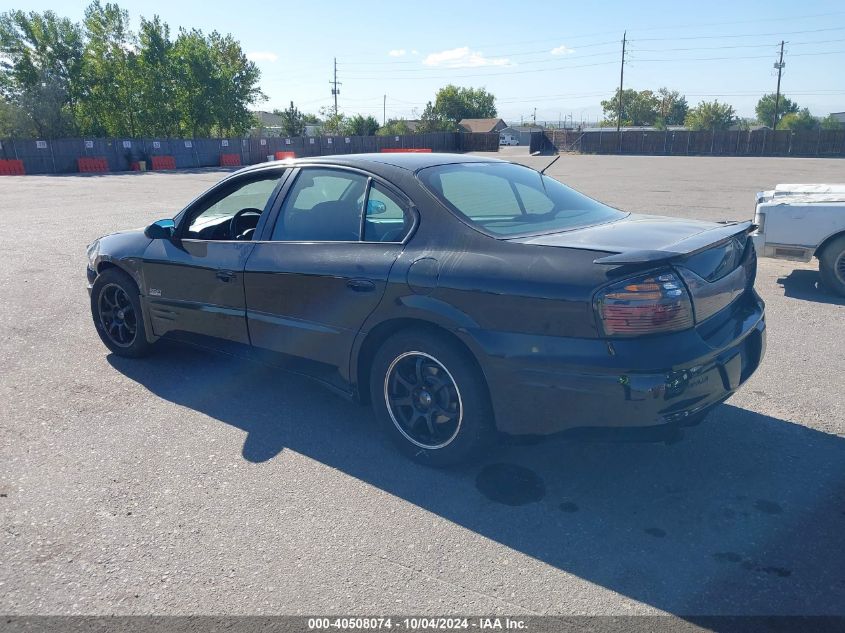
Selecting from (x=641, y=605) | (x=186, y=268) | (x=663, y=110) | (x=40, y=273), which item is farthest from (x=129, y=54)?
(x=663, y=110)

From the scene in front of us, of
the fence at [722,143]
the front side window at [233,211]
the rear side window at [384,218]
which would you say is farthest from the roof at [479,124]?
the rear side window at [384,218]

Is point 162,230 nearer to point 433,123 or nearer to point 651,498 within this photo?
point 651,498

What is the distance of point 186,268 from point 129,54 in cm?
5775

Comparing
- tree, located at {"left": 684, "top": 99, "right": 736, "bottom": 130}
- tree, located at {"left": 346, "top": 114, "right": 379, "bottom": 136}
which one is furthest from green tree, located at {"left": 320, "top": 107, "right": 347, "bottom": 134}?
tree, located at {"left": 684, "top": 99, "right": 736, "bottom": 130}

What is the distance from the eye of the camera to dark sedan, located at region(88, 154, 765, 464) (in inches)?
117

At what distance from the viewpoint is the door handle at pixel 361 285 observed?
3621mm

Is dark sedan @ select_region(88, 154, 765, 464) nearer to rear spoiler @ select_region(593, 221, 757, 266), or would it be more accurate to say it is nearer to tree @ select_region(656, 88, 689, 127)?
rear spoiler @ select_region(593, 221, 757, 266)

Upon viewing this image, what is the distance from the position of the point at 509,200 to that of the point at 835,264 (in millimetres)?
4837

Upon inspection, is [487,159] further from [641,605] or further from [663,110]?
[663,110]

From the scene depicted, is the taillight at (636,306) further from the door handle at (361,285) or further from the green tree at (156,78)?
the green tree at (156,78)

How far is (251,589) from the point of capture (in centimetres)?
267

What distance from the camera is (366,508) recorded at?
325cm

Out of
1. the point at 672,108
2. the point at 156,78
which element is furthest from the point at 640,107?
the point at 156,78

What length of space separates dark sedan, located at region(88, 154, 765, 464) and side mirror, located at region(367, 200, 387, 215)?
0.01 m
